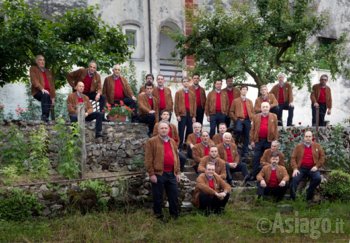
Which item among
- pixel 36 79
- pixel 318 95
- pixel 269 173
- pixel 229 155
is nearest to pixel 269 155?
pixel 269 173

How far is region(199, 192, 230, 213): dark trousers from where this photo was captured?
1073 cm

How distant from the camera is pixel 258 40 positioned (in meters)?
16.2

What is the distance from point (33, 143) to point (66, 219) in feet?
6.50

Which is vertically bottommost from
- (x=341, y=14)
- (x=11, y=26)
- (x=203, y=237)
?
(x=203, y=237)

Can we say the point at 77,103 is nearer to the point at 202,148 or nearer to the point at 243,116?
the point at 202,148

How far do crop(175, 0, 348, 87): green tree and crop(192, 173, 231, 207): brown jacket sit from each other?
237 inches

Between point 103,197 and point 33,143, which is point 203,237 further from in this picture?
point 33,143

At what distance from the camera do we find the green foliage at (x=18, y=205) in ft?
32.4

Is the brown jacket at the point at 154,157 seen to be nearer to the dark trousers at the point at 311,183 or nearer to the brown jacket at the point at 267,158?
the brown jacket at the point at 267,158

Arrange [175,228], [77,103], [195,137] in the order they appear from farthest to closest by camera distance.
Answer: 1. [195,137]
2. [77,103]
3. [175,228]

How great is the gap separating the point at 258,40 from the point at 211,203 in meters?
6.77

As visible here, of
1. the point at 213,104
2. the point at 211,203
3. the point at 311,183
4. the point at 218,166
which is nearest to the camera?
the point at 211,203

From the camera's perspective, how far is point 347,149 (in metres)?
14.7

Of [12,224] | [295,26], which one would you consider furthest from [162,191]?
[295,26]
